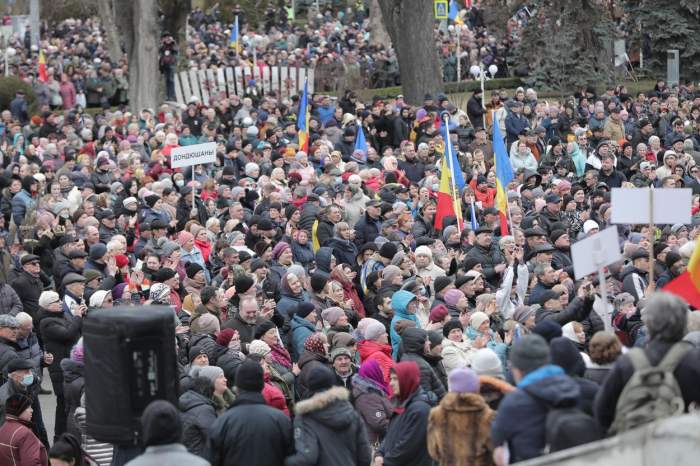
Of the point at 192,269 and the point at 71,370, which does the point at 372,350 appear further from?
the point at 192,269

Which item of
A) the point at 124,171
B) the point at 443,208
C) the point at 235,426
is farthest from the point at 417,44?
the point at 235,426

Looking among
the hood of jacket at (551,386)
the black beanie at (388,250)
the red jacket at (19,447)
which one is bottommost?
the red jacket at (19,447)

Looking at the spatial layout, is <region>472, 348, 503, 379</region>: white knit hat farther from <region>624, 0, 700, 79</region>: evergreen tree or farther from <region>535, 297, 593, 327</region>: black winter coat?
<region>624, 0, 700, 79</region>: evergreen tree

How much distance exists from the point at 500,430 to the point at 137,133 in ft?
55.4

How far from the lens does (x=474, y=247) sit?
1532 centimetres

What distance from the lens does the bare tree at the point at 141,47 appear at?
32.4 metres

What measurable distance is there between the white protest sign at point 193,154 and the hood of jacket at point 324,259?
3.74 m

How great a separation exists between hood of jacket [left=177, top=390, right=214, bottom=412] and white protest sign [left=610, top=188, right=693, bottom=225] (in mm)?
2941

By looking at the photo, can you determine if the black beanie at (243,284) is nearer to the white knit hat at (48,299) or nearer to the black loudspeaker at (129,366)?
the white knit hat at (48,299)

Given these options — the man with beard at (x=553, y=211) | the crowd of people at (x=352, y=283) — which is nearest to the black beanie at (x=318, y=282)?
the crowd of people at (x=352, y=283)

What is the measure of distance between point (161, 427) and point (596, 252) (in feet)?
10.4

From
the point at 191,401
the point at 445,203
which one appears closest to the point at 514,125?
the point at 445,203

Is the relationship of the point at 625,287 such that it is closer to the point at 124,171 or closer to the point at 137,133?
the point at 124,171

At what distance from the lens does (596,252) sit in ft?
31.0
